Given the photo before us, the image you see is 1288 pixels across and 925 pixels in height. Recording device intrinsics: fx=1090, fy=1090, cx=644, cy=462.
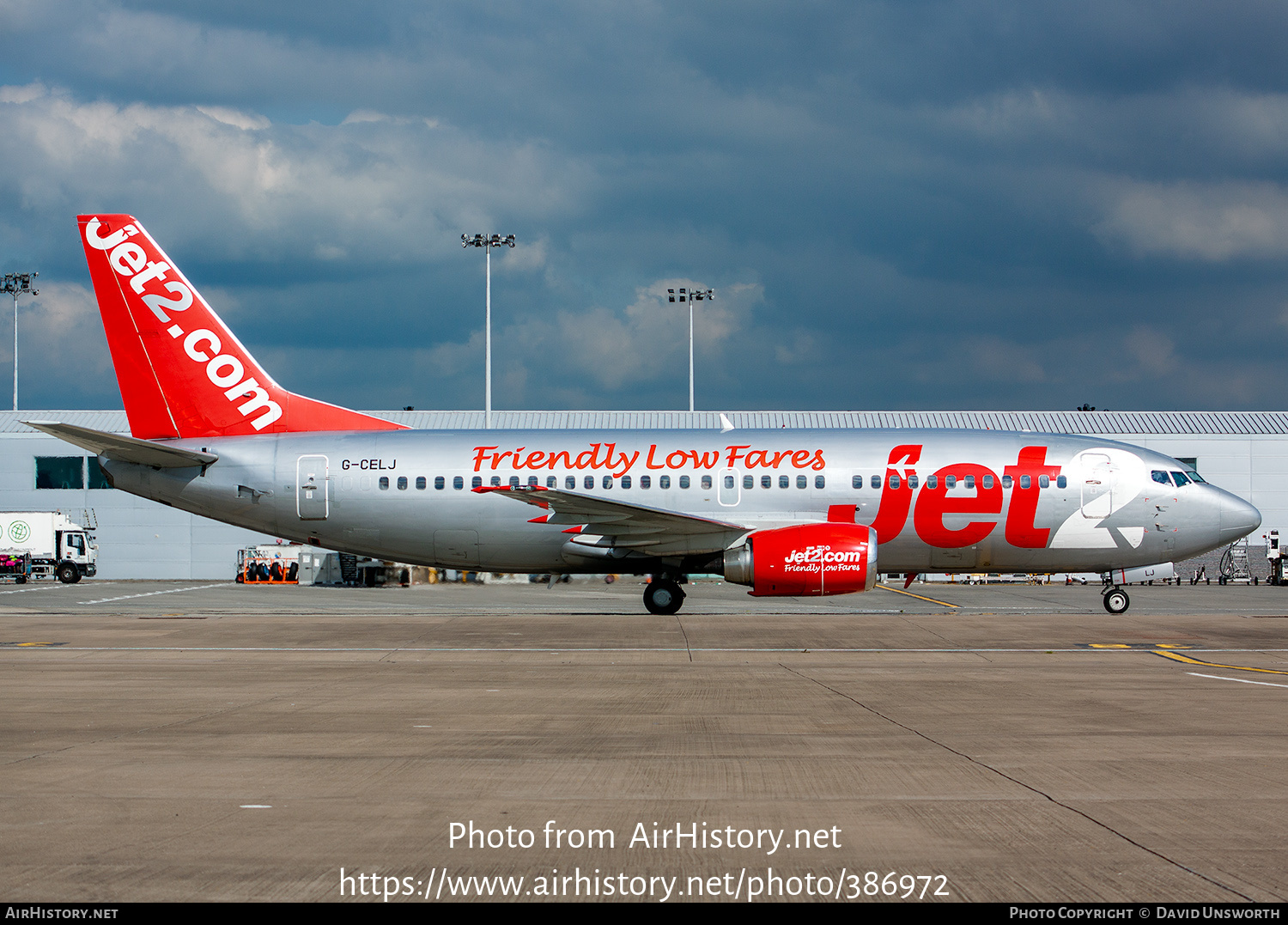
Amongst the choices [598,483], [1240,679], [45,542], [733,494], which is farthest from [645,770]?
[45,542]

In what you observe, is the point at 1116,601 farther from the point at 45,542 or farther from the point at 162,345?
the point at 45,542

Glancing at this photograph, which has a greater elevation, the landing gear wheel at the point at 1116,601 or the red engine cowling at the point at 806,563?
the red engine cowling at the point at 806,563

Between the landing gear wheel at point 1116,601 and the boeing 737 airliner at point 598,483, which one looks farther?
the landing gear wheel at point 1116,601

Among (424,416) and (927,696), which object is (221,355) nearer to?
(927,696)

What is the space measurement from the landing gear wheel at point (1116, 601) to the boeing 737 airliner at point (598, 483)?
4 cm

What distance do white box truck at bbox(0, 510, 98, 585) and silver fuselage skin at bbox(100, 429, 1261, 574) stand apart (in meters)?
30.3

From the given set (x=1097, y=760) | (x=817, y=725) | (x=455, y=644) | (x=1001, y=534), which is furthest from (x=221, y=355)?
(x=1097, y=760)

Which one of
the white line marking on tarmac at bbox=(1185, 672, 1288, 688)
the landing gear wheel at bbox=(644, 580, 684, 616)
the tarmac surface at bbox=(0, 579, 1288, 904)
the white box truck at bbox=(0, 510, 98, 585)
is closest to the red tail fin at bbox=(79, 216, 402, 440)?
the tarmac surface at bbox=(0, 579, 1288, 904)

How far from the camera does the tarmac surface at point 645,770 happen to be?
559 centimetres

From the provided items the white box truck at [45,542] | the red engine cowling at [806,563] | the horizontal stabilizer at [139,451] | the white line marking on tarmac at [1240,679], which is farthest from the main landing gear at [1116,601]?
the white box truck at [45,542]

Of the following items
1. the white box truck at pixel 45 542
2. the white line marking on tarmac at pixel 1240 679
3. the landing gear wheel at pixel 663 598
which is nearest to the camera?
the white line marking on tarmac at pixel 1240 679

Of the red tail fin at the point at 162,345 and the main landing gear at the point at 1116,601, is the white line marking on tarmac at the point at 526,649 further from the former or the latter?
the red tail fin at the point at 162,345

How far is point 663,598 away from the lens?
2661cm

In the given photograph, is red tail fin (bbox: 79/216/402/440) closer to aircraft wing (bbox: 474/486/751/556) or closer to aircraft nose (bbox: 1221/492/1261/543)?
aircraft wing (bbox: 474/486/751/556)
